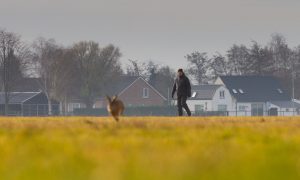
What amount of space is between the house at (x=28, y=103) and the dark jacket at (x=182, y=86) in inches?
3341

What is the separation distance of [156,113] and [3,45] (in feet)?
67.8

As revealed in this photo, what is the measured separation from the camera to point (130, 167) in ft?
19.6

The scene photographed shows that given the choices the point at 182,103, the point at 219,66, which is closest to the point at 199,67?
the point at 219,66

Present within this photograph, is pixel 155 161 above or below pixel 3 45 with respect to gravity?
below

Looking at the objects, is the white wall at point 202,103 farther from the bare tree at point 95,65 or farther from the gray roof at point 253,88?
the bare tree at point 95,65

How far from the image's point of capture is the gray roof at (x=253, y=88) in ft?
472

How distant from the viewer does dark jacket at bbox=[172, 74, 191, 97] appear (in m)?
31.6

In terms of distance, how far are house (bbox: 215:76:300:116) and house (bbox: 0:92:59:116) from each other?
31614 mm

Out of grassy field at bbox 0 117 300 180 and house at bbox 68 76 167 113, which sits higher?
house at bbox 68 76 167 113

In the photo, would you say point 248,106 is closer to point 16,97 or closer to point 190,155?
point 16,97

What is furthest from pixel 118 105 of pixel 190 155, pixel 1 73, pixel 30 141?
pixel 1 73

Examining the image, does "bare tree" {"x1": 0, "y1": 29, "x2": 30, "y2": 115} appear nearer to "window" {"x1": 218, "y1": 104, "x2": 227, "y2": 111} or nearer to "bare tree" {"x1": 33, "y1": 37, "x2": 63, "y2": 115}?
"bare tree" {"x1": 33, "y1": 37, "x2": 63, "y2": 115}

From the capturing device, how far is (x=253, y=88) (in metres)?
145

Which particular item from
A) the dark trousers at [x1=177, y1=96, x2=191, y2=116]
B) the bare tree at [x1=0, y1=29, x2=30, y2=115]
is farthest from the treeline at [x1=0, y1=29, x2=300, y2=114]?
the dark trousers at [x1=177, y1=96, x2=191, y2=116]
